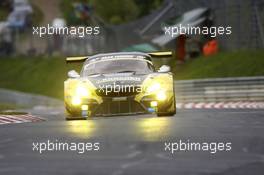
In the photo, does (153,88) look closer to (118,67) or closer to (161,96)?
(161,96)

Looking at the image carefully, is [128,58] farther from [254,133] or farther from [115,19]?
[115,19]

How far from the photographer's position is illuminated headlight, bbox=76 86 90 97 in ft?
55.3

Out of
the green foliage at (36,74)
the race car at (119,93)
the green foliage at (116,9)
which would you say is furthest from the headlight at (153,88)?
the green foliage at (116,9)

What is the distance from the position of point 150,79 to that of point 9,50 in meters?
46.7

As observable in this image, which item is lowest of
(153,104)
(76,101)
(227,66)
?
(153,104)

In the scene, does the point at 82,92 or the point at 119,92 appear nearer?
the point at 119,92

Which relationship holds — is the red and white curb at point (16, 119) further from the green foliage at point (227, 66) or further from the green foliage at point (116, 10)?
the green foliage at point (116, 10)

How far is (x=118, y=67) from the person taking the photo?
18250mm

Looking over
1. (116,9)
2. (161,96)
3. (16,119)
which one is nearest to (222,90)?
(16,119)

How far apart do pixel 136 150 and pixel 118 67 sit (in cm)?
701

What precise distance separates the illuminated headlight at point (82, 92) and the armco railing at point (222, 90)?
15.6m

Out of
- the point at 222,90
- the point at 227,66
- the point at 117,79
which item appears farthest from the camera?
the point at 227,66

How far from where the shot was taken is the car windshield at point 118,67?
18109 mm

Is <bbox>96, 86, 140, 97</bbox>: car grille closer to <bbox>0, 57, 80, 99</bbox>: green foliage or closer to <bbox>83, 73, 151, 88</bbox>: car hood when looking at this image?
<bbox>83, 73, 151, 88</bbox>: car hood
